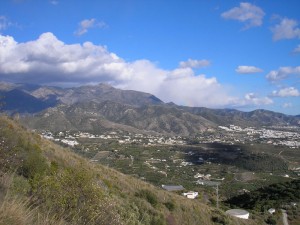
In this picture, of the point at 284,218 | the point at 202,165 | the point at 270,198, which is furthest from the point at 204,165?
the point at 284,218

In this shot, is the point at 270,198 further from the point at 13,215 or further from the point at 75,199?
the point at 13,215

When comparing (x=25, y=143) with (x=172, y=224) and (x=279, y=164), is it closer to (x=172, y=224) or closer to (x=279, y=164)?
(x=172, y=224)

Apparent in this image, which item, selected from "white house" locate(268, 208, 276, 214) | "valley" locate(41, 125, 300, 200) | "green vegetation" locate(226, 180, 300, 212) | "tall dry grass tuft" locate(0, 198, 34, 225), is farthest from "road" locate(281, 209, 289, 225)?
"tall dry grass tuft" locate(0, 198, 34, 225)

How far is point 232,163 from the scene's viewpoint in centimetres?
9550

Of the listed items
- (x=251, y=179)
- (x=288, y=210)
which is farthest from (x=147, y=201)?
(x=251, y=179)

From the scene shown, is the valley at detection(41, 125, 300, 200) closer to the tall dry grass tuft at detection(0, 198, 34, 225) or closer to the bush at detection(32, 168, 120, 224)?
the bush at detection(32, 168, 120, 224)

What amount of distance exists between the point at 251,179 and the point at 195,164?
23.6 meters

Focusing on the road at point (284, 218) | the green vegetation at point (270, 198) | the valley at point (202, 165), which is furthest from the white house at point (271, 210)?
the valley at point (202, 165)

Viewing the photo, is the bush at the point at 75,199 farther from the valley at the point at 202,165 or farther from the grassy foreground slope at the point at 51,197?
the valley at the point at 202,165

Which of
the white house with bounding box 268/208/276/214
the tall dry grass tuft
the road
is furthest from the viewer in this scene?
the white house with bounding box 268/208/276/214

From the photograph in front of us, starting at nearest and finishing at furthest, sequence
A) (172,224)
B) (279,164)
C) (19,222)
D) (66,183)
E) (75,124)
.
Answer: (19,222) < (66,183) < (172,224) < (279,164) < (75,124)

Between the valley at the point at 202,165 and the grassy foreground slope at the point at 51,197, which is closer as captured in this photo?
the grassy foreground slope at the point at 51,197

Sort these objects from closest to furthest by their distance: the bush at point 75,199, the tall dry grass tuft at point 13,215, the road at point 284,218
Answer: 1. the tall dry grass tuft at point 13,215
2. the bush at point 75,199
3. the road at point 284,218

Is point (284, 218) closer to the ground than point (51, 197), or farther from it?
closer to the ground
